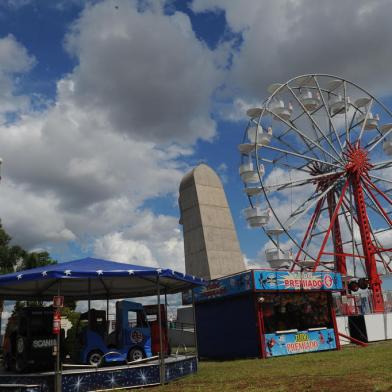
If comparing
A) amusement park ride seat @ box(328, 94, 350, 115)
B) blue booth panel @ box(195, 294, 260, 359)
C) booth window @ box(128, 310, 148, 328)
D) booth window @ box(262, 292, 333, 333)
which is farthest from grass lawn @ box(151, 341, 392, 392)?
amusement park ride seat @ box(328, 94, 350, 115)

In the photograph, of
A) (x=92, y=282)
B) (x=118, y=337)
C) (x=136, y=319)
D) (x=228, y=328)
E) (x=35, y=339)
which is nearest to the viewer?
(x=35, y=339)

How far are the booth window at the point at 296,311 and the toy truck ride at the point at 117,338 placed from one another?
7.30 metres

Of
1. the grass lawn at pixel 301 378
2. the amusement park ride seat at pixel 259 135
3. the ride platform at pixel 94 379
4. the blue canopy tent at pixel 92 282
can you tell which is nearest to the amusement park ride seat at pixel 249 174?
the amusement park ride seat at pixel 259 135

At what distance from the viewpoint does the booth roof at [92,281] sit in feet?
39.6

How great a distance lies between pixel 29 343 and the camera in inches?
505

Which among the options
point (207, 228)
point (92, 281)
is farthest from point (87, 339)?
point (207, 228)

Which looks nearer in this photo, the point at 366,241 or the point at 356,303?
Answer: the point at 356,303

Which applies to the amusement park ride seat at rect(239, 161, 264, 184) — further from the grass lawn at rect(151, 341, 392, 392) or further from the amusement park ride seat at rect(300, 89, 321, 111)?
the grass lawn at rect(151, 341, 392, 392)

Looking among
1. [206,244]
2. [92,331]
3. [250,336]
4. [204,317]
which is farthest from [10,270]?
[92,331]

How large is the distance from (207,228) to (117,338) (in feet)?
Result: 84.0

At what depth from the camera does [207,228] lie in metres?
40.2

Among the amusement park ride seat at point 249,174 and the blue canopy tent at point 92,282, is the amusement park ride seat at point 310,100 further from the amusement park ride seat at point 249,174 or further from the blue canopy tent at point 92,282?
the blue canopy tent at point 92,282

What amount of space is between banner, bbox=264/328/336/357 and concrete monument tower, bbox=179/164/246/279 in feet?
55.6

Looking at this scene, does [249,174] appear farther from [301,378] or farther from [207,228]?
[301,378]
